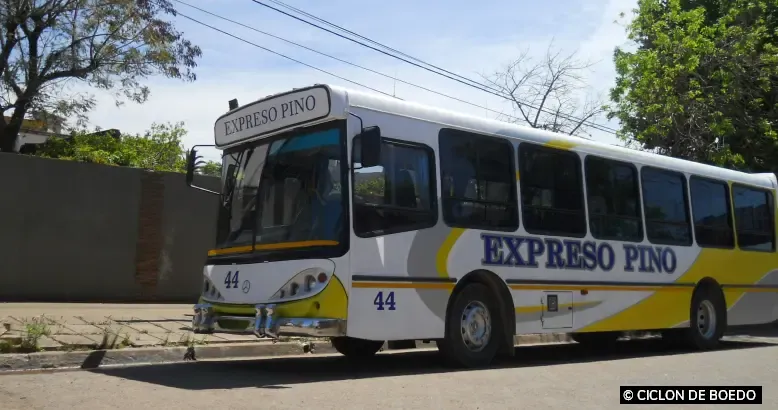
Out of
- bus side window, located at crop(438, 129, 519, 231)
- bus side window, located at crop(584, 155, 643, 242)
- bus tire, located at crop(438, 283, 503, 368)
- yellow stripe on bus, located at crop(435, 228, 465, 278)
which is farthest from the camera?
bus side window, located at crop(584, 155, 643, 242)

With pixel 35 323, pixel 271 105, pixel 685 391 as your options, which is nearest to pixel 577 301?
pixel 685 391

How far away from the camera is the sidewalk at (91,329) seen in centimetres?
877

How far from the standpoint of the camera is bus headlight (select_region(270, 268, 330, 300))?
769 cm

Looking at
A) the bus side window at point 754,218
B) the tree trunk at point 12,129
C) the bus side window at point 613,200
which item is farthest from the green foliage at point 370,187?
the tree trunk at point 12,129

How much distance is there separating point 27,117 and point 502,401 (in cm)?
1769

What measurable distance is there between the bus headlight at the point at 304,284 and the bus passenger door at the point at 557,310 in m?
3.36

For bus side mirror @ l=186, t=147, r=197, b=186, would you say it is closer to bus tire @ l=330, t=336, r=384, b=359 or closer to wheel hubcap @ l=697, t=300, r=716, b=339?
bus tire @ l=330, t=336, r=384, b=359

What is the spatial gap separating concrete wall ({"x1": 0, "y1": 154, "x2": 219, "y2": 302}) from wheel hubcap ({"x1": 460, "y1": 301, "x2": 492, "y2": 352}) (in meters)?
9.11

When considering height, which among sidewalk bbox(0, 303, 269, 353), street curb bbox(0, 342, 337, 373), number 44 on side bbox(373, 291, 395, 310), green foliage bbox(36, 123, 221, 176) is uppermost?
green foliage bbox(36, 123, 221, 176)

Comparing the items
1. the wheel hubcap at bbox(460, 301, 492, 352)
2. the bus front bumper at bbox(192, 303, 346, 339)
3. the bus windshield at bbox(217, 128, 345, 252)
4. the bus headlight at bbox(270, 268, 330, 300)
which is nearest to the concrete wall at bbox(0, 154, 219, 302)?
the bus windshield at bbox(217, 128, 345, 252)

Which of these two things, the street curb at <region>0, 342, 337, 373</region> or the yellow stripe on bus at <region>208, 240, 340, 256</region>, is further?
the street curb at <region>0, 342, 337, 373</region>

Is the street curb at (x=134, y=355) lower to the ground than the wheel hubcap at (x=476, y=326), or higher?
lower

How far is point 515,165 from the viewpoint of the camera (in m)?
9.73

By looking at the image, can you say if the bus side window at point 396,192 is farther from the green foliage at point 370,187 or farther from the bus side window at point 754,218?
the bus side window at point 754,218
